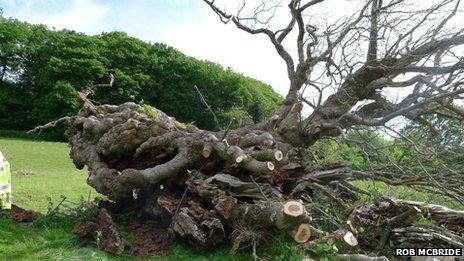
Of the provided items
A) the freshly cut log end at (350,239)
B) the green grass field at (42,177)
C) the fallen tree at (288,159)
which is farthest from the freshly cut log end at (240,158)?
the green grass field at (42,177)

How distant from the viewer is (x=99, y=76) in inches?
1726

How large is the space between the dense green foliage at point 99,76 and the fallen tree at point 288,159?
27407mm

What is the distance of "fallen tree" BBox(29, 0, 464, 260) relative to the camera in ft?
20.7

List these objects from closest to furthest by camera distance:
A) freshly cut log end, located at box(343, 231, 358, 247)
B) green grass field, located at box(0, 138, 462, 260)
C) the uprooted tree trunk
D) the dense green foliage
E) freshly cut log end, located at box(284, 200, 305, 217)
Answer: freshly cut log end, located at box(284, 200, 305, 217)
freshly cut log end, located at box(343, 231, 358, 247)
green grass field, located at box(0, 138, 462, 260)
the uprooted tree trunk
the dense green foliage

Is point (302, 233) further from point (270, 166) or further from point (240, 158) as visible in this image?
point (240, 158)

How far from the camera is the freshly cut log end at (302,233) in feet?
19.3

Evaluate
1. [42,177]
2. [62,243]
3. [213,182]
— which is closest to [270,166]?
[213,182]

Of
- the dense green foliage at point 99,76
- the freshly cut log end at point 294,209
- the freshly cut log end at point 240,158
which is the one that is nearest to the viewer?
the freshly cut log end at point 294,209

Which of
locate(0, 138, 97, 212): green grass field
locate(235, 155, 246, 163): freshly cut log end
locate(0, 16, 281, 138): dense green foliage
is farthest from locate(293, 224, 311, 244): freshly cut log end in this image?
locate(0, 16, 281, 138): dense green foliage

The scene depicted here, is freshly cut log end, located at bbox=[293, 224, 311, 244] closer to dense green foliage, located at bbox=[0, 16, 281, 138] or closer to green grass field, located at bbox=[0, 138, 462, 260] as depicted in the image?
green grass field, located at bbox=[0, 138, 462, 260]

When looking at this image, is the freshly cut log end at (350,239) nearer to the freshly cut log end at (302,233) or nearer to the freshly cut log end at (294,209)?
the freshly cut log end at (302,233)

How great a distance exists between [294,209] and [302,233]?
369mm

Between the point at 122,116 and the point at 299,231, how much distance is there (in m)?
4.23

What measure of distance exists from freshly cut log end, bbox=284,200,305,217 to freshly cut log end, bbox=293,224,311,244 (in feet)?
0.90
